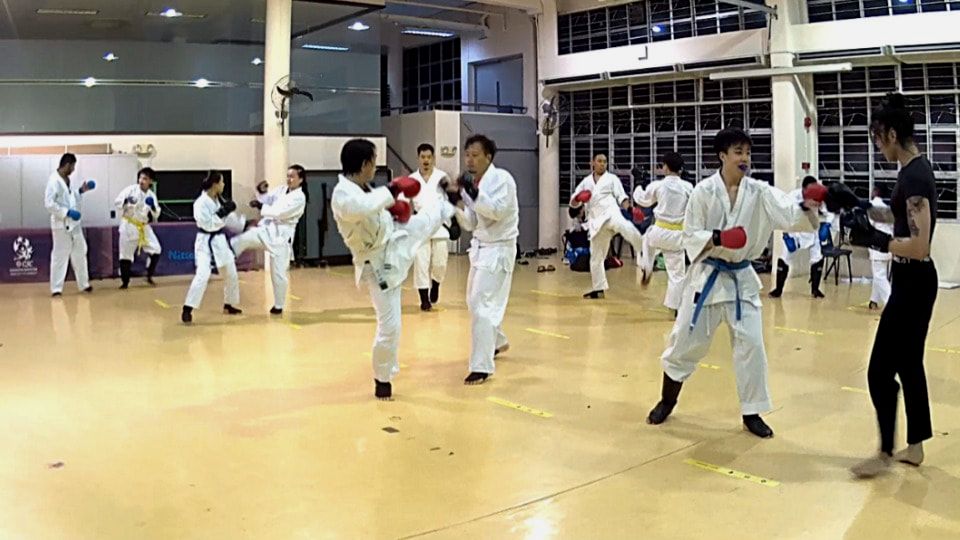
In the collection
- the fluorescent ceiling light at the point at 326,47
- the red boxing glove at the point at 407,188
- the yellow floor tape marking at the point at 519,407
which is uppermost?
the fluorescent ceiling light at the point at 326,47

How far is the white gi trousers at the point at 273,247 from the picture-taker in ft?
25.9

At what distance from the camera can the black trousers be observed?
355cm

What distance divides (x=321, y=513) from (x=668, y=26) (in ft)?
35.5

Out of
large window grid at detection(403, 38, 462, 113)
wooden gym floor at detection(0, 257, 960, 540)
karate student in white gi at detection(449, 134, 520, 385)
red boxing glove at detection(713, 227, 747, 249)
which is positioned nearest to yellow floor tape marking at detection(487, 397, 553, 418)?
wooden gym floor at detection(0, 257, 960, 540)

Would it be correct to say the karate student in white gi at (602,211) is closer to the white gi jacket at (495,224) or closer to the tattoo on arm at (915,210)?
the white gi jacket at (495,224)

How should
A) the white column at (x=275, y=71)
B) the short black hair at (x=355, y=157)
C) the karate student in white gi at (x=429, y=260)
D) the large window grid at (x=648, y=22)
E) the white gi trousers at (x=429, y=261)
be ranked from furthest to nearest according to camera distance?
the white column at (x=275, y=71) → the large window grid at (x=648, y=22) → the white gi trousers at (x=429, y=261) → the karate student in white gi at (x=429, y=260) → the short black hair at (x=355, y=157)

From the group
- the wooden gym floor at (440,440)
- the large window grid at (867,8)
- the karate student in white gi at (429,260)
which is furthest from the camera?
the large window grid at (867,8)

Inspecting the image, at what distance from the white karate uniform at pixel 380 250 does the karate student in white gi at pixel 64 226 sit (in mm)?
5796

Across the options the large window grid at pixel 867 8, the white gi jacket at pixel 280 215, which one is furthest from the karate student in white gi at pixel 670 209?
the large window grid at pixel 867 8

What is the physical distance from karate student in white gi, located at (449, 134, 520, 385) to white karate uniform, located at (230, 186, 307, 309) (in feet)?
9.27

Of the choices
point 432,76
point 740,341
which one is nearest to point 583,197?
point 740,341

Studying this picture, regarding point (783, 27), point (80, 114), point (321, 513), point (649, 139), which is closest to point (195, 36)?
point (80, 114)

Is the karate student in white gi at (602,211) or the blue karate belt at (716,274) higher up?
the karate student in white gi at (602,211)

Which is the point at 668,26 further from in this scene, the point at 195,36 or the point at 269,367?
the point at 269,367
